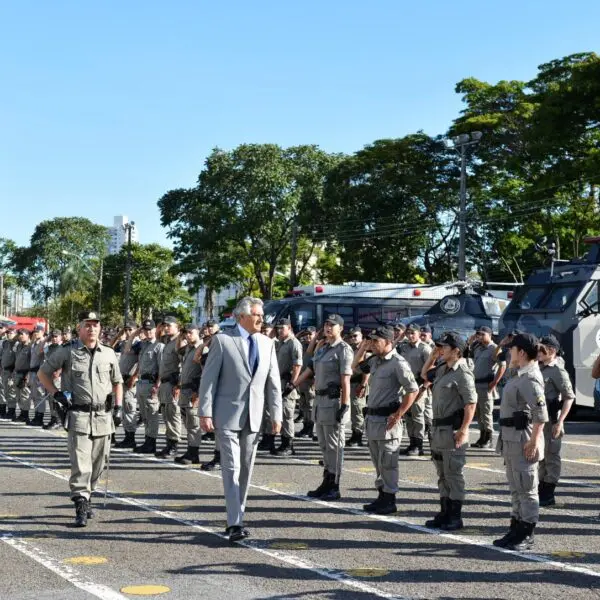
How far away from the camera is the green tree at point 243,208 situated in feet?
182

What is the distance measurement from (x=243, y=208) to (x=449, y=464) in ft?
155

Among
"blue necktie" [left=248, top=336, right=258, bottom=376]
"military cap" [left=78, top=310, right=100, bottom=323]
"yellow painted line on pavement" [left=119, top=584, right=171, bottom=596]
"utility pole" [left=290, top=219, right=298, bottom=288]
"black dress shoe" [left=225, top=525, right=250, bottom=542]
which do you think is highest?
"utility pole" [left=290, top=219, right=298, bottom=288]

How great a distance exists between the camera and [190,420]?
14.5 meters

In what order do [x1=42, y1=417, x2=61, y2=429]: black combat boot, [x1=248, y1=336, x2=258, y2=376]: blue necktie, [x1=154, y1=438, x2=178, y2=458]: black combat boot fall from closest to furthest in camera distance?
[x1=248, y1=336, x2=258, y2=376]: blue necktie < [x1=154, y1=438, x2=178, y2=458]: black combat boot < [x1=42, y1=417, x2=61, y2=429]: black combat boot

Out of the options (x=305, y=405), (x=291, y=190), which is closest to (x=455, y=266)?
(x=291, y=190)

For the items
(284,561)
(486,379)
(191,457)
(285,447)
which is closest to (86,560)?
(284,561)

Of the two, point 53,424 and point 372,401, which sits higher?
point 372,401

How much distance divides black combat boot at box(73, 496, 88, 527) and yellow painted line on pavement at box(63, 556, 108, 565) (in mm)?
1354

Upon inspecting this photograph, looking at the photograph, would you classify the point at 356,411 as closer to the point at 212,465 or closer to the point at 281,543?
the point at 212,465

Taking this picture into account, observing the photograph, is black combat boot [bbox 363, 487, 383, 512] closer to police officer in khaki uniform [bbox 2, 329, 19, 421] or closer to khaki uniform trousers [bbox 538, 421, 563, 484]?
khaki uniform trousers [bbox 538, 421, 563, 484]

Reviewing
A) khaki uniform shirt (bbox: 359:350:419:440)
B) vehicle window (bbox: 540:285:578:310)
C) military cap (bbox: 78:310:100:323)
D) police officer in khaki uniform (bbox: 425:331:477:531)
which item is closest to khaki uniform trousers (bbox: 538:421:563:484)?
khaki uniform shirt (bbox: 359:350:419:440)

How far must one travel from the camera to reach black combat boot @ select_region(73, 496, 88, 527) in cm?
915

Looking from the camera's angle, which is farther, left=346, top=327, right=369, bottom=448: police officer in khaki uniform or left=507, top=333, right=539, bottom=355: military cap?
left=346, top=327, right=369, bottom=448: police officer in khaki uniform

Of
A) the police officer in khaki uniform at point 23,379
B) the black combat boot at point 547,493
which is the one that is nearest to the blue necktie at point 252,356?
the black combat boot at point 547,493
